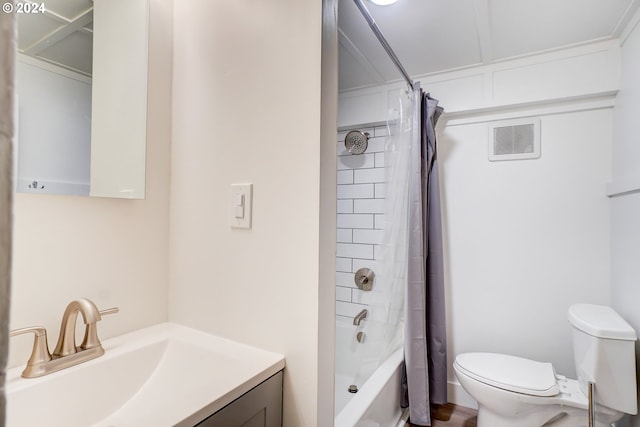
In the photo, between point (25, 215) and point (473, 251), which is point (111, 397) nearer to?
point (25, 215)

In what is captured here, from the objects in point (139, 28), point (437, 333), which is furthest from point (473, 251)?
point (139, 28)

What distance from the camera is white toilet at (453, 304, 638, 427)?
4.54ft

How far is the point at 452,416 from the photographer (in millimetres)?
1976

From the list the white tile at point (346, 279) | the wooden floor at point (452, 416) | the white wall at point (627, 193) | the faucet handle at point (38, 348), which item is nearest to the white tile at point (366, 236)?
the white tile at point (346, 279)

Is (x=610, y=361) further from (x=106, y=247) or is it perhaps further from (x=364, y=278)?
(x=106, y=247)

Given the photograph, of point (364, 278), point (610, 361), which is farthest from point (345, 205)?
point (610, 361)

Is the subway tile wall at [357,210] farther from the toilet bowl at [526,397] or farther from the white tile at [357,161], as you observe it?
the toilet bowl at [526,397]

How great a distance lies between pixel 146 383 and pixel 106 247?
435 millimetres

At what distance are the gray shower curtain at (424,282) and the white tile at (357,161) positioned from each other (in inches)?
16.0

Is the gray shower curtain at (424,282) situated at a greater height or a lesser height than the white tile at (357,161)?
lesser

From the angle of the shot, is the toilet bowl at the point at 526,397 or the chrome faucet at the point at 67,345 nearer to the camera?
the chrome faucet at the point at 67,345

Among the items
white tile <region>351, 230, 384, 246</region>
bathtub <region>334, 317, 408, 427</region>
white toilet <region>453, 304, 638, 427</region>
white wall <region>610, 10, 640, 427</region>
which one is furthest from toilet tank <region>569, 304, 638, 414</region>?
white tile <region>351, 230, 384, 246</region>

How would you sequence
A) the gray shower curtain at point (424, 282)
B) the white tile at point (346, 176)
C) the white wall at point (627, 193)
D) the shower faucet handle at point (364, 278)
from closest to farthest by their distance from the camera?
1. the white wall at point (627, 193)
2. the gray shower curtain at point (424, 282)
3. the shower faucet handle at point (364, 278)
4. the white tile at point (346, 176)

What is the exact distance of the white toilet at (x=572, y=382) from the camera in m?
1.38
